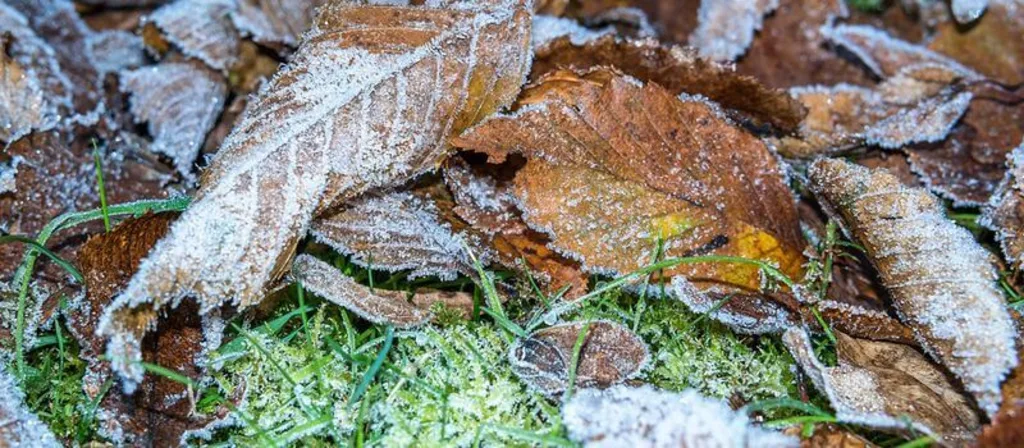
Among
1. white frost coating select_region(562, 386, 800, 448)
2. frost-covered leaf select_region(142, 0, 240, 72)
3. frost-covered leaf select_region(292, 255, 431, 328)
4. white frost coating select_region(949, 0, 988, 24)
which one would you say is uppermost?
white frost coating select_region(949, 0, 988, 24)

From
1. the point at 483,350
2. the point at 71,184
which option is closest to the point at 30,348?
the point at 71,184

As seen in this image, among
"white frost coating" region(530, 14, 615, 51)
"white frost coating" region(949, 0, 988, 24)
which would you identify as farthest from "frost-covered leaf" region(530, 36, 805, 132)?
"white frost coating" region(949, 0, 988, 24)

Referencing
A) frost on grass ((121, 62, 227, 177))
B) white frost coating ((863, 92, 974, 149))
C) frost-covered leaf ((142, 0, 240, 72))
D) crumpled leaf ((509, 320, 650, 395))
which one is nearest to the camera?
crumpled leaf ((509, 320, 650, 395))

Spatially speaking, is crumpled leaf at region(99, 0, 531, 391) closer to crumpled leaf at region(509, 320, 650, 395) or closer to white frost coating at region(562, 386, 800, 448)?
crumpled leaf at region(509, 320, 650, 395)

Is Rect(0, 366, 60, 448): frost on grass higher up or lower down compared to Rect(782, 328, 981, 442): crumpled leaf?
lower down

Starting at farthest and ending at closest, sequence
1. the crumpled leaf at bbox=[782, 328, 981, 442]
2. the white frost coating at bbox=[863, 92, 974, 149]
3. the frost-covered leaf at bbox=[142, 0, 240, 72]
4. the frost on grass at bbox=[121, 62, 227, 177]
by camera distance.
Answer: the frost-covered leaf at bbox=[142, 0, 240, 72], the frost on grass at bbox=[121, 62, 227, 177], the white frost coating at bbox=[863, 92, 974, 149], the crumpled leaf at bbox=[782, 328, 981, 442]

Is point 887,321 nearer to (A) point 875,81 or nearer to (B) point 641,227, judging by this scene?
(B) point 641,227

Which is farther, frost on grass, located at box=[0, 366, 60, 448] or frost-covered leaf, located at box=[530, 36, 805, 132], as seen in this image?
frost-covered leaf, located at box=[530, 36, 805, 132]
